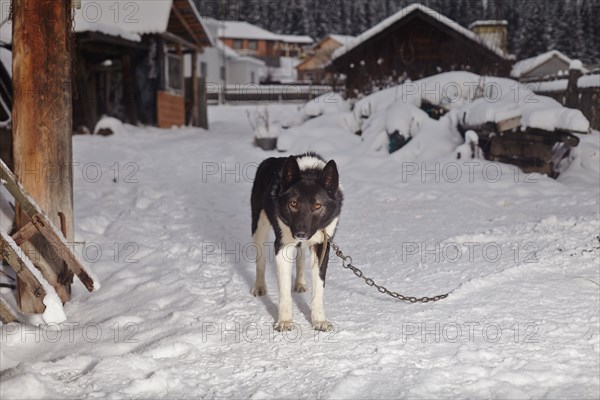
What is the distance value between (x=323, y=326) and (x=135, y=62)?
17.2m

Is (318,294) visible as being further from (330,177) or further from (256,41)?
(256,41)

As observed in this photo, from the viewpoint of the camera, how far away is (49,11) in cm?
463

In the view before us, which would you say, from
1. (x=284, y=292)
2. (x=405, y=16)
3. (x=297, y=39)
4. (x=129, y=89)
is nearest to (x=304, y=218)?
(x=284, y=292)

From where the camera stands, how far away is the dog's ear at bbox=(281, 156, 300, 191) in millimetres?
4281

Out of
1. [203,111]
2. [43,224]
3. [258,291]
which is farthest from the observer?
[203,111]

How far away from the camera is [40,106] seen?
15.3ft

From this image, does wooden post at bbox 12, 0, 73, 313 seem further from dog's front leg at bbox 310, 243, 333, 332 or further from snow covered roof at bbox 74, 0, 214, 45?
snow covered roof at bbox 74, 0, 214, 45

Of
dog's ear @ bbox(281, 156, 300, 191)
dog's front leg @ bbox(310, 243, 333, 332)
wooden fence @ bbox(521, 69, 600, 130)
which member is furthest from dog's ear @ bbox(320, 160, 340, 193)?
wooden fence @ bbox(521, 69, 600, 130)

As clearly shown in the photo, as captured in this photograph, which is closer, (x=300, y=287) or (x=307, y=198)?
(x=307, y=198)

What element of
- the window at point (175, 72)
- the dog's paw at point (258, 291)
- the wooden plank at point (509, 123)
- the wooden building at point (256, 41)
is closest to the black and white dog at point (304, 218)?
the dog's paw at point (258, 291)

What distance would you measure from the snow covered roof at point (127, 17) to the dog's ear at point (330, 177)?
41.2 feet

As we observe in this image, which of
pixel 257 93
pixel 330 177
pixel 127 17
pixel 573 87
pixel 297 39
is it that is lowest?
pixel 330 177

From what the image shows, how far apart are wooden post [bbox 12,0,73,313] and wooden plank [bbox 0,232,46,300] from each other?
29 centimetres

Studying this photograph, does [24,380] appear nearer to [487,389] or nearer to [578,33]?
[487,389]
